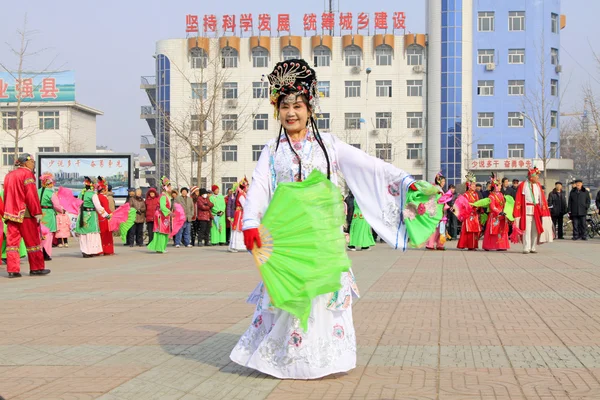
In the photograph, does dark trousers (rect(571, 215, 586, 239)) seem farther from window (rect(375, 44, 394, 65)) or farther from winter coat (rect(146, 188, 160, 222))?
window (rect(375, 44, 394, 65))

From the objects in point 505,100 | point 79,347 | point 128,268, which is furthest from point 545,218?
point 505,100

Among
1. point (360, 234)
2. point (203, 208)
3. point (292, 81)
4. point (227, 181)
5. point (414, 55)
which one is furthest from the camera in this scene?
point (227, 181)

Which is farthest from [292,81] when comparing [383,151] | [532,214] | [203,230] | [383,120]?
[383,120]

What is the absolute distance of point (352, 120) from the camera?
208 feet

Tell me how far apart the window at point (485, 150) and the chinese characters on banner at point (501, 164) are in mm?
791

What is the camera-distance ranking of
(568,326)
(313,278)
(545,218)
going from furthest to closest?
(545,218)
(568,326)
(313,278)

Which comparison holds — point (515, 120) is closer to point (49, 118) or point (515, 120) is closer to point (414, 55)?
point (414, 55)

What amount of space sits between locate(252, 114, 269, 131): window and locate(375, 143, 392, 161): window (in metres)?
8.95

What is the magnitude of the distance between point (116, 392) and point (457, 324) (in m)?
3.80

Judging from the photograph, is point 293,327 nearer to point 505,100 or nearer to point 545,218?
point 545,218

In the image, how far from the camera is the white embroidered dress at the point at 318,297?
5660mm

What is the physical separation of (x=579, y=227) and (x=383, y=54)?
37.2 m

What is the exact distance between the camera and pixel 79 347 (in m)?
7.07

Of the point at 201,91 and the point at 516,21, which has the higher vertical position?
the point at 516,21
